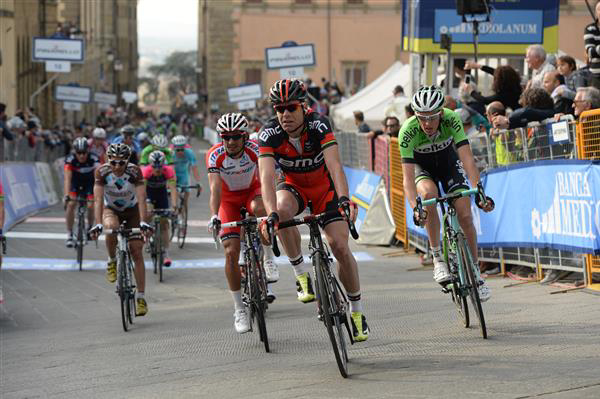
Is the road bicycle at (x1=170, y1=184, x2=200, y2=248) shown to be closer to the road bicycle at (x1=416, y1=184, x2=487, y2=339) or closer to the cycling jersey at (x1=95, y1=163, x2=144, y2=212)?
the cycling jersey at (x1=95, y1=163, x2=144, y2=212)

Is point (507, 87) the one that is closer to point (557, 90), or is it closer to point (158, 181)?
point (557, 90)

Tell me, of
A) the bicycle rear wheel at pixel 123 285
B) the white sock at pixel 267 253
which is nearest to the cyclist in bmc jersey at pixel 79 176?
the bicycle rear wheel at pixel 123 285

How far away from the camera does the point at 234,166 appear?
457 inches

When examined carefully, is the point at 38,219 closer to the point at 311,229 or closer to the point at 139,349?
the point at 139,349

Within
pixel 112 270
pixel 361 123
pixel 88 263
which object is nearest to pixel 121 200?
pixel 112 270

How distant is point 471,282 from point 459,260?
0.22m

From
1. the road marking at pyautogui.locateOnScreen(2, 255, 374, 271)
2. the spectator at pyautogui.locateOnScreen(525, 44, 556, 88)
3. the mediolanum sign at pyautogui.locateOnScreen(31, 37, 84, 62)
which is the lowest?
the road marking at pyautogui.locateOnScreen(2, 255, 374, 271)

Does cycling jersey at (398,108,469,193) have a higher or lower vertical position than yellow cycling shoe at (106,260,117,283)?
higher

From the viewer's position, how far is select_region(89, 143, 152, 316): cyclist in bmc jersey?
13.5 metres

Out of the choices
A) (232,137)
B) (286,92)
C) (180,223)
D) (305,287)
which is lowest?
(180,223)

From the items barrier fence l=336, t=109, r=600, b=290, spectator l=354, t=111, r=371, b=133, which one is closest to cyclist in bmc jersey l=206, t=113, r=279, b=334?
barrier fence l=336, t=109, r=600, b=290

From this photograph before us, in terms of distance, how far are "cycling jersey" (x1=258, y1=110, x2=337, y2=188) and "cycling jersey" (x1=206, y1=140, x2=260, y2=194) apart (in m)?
2.10

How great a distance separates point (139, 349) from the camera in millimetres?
11062

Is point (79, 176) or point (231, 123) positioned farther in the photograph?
point (79, 176)
